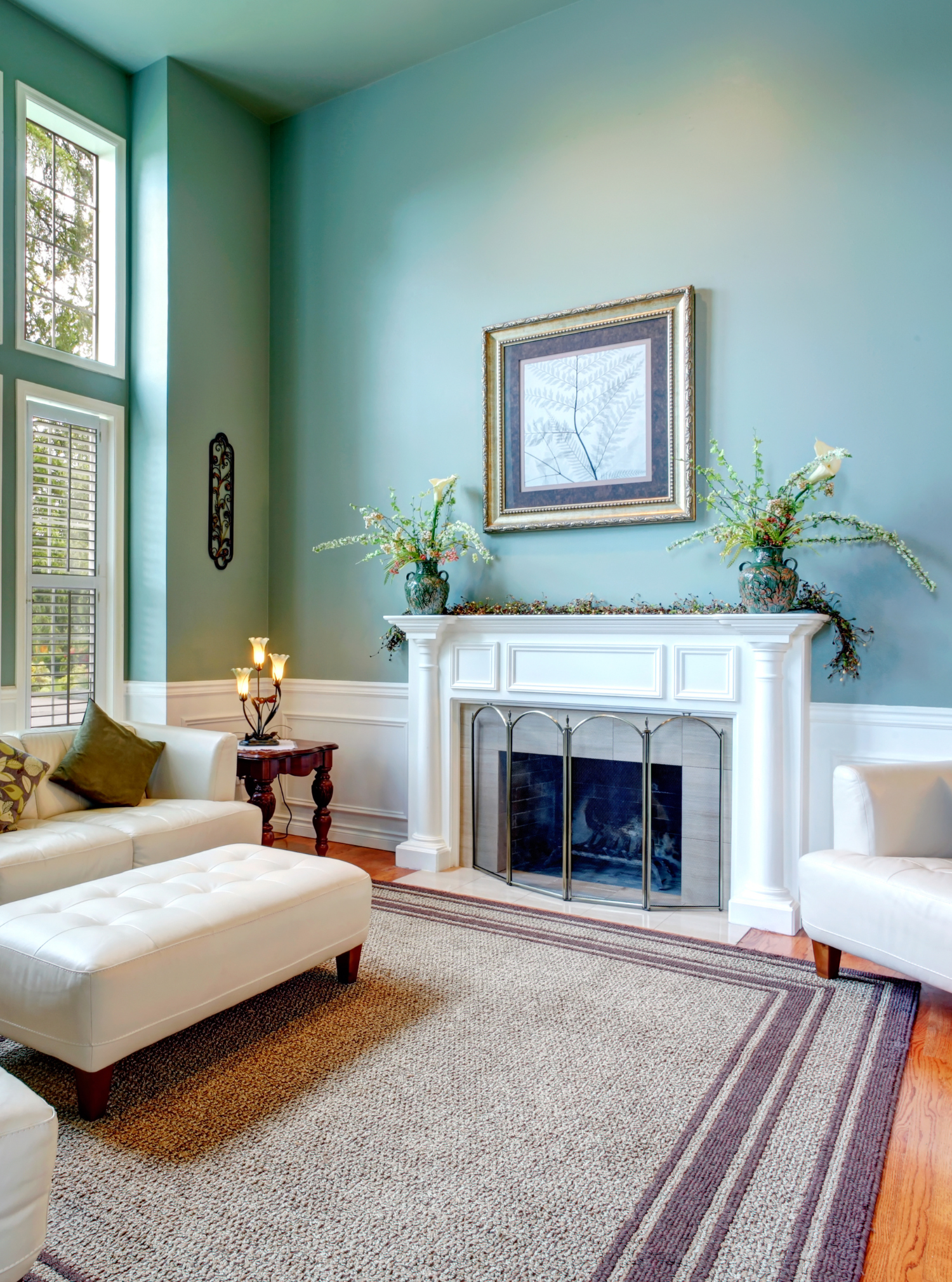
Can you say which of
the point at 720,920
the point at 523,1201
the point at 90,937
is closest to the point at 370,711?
the point at 720,920

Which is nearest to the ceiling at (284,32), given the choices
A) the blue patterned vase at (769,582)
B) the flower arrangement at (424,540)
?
the flower arrangement at (424,540)

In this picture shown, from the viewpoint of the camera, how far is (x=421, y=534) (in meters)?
4.21

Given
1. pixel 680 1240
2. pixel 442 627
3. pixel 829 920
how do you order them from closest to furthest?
1. pixel 680 1240
2. pixel 829 920
3. pixel 442 627

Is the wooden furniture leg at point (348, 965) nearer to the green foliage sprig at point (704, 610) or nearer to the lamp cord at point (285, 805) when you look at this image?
the green foliage sprig at point (704, 610)

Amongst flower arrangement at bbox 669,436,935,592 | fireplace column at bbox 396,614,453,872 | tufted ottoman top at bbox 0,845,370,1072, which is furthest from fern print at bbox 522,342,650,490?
tufted ottoman top at bbox 0,845,370,1072

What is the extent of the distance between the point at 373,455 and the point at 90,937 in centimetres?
305

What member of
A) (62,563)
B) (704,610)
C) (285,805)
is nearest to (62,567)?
(62,563)

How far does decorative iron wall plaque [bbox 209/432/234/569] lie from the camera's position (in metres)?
4.53

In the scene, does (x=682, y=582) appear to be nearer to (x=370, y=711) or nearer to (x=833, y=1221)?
(x=370, y=711)

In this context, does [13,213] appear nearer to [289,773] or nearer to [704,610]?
[289,773]

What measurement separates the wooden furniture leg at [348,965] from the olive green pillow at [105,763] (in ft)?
4.24

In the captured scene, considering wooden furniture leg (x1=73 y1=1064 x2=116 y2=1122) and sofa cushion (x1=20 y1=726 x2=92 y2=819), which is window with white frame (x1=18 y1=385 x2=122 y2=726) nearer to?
sofa cushion (x1=20 y1=726 x2=92 y2=819)

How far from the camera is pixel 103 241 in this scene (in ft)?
14.3

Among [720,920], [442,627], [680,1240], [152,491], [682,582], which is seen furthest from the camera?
[152,491]
